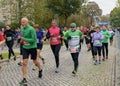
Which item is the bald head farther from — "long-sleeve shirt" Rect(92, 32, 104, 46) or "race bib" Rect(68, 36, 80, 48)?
"long-sleeve shirt" Rect(92, 32, 104, 46)

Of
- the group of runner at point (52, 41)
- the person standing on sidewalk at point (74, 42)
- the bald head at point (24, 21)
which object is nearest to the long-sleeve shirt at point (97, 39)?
the group of runner at point (52, 41)

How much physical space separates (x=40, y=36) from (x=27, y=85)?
4.11 meters

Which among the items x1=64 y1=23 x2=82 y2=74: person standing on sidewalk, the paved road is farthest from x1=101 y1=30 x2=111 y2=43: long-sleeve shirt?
x1=64 y1=23 x2=82 y2=74: person standing on sidewalk

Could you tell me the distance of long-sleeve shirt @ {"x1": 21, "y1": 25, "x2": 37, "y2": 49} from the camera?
11281 millimetres

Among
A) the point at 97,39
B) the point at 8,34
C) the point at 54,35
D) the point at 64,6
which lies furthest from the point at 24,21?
the point at 64,6

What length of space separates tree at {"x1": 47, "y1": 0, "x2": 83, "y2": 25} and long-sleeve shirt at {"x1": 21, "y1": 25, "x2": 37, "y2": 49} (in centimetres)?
3529

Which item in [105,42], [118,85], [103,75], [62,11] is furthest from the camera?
[62,11]

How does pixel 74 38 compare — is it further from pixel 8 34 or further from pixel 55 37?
pixel 8 34

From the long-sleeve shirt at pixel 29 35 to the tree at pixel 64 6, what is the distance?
35289 millimetres

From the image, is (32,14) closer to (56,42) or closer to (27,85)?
(56,42)

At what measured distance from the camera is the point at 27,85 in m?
10.7

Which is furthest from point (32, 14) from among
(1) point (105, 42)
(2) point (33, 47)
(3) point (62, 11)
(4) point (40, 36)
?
(2) point (33, 47)

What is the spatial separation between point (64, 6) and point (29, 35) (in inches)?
1410

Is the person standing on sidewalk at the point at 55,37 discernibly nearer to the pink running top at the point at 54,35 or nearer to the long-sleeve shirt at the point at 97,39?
the pink running top at the point at 54,35
